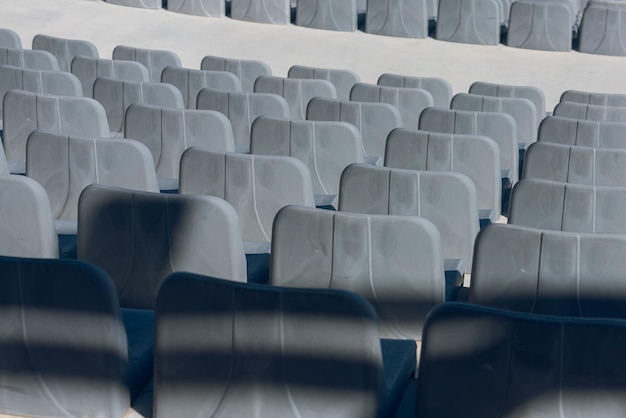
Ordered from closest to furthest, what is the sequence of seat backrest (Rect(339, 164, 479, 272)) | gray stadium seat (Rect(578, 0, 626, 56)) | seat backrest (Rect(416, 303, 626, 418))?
1. seat backrest (Rect(416, 303, 626, 418))
2. seat backrest (Rect(339, 164, 479, 272))
3. gray stadium seat (Rect(578, 0, 626, 56))

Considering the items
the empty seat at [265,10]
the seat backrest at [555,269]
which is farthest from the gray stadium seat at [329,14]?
the seat backrest at [555,269]

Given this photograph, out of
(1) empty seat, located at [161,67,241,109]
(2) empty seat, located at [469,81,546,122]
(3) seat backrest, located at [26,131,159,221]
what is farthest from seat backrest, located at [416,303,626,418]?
(2) empty seat, located at [469,81,546,122]

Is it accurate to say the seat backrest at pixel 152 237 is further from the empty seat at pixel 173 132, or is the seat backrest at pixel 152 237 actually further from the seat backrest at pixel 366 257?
the empty seat at pixel 173 132

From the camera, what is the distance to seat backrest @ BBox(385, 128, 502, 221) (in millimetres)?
4434

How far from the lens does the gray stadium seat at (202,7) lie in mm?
10414

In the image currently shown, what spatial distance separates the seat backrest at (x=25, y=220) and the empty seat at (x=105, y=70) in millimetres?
A: 3206

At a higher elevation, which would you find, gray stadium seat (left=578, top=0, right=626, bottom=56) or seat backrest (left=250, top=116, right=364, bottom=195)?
gray stadium seat (left=578, top=0, right=626, bottom=56)

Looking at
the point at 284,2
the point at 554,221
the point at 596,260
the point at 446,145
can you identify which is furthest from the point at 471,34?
the point at 596,260

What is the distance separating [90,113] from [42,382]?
229 centimetres

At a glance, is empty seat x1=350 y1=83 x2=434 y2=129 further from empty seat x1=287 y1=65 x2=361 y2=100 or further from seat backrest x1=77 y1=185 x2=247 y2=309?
seat backrest x1=77 y1=185 x2=247 y2=309

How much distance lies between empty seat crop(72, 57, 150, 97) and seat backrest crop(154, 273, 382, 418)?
4065 millimetres

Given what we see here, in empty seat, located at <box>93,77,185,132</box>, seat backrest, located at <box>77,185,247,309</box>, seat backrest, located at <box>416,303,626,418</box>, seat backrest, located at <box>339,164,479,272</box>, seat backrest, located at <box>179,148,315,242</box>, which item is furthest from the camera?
empty seat, located at <box>93,77,185,132</box>

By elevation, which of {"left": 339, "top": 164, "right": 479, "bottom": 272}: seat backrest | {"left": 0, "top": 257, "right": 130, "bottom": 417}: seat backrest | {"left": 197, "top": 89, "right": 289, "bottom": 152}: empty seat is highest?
{"left": 197, "top": 89, "right": 289, "bottom": 152}: empty seat

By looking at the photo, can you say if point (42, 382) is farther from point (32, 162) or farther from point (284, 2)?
point (284, 2)
